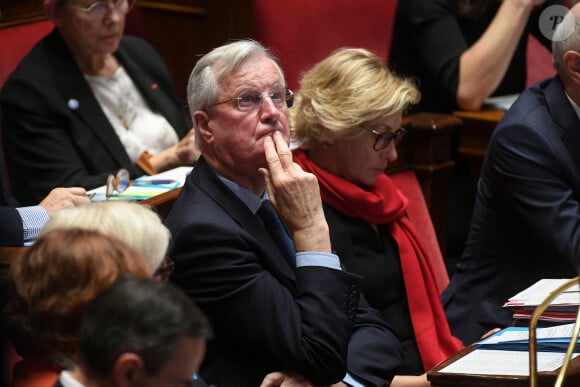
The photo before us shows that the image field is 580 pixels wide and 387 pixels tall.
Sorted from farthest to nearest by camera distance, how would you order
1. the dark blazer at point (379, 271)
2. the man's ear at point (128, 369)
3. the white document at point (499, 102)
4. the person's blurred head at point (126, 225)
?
the white document at point (499, 102) → the dark blazer at point (379, 271) → the person's blurred head at point (126, 225) → the man's ear at point (128, 369)

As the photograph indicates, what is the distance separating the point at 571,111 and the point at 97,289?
1.56 m

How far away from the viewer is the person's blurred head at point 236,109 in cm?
193

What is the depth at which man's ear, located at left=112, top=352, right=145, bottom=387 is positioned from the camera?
107 centimetres

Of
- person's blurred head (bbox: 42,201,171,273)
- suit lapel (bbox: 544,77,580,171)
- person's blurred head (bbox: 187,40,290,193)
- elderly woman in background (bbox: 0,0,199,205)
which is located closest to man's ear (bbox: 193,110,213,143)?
person's blurred head (bbox: 187,40,290,193)

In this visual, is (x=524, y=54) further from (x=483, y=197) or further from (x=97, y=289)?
(x=97, y=289)

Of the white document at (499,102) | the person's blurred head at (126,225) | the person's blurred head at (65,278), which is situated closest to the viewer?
the person's blurred head at (65,278)

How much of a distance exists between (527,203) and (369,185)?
383 mm

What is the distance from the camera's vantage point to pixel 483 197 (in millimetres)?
2562

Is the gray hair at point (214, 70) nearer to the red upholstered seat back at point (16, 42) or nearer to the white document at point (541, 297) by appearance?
the white document at point (541, 297)

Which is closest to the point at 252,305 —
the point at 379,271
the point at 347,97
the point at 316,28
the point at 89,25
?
the point at 379,271

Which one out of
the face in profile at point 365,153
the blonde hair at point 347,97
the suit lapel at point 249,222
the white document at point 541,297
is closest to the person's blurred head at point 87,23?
the blonde hair at point 347,97

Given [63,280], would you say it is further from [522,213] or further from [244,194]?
[522,213]

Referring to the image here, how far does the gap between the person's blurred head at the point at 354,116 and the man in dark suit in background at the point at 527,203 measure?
12.1 inches

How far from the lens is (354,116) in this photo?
2.26 meters
